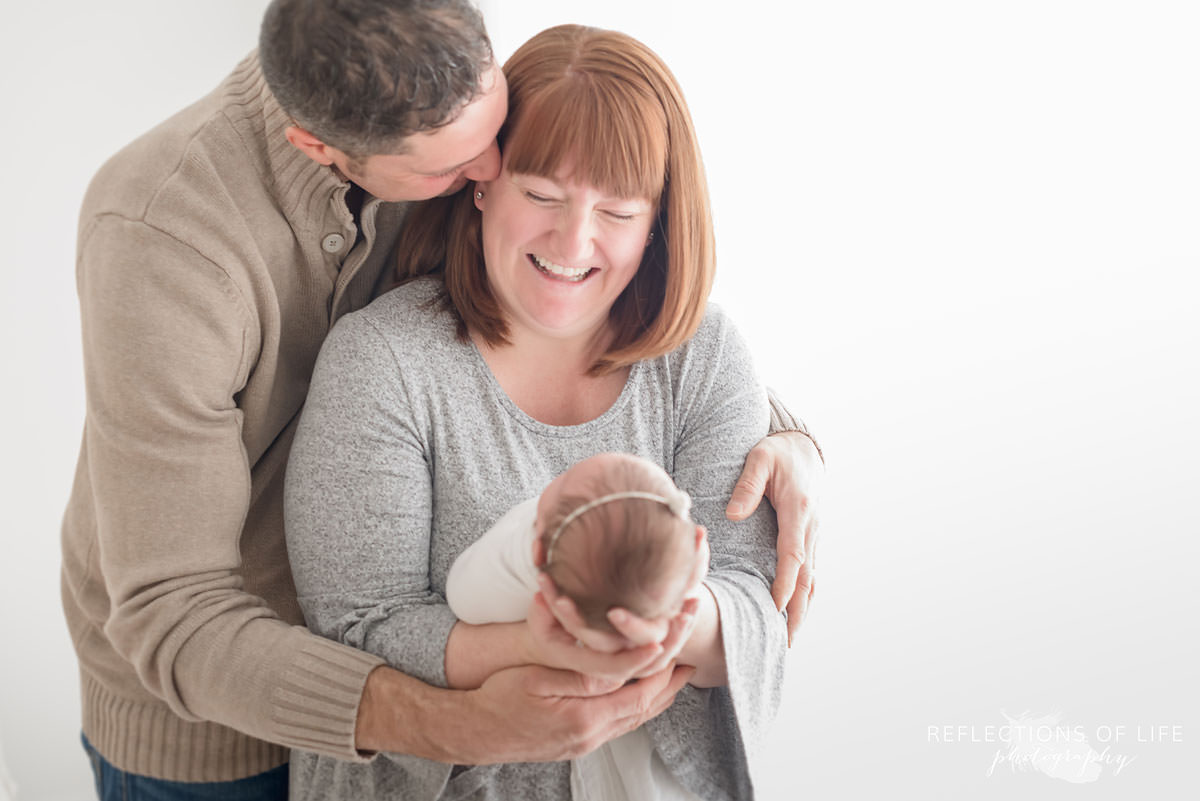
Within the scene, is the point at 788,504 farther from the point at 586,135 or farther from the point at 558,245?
the point at 586,135

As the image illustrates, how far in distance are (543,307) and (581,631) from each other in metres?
0.53

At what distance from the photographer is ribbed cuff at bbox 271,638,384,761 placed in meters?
1.38

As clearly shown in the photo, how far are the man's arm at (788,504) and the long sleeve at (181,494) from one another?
24.3 inches

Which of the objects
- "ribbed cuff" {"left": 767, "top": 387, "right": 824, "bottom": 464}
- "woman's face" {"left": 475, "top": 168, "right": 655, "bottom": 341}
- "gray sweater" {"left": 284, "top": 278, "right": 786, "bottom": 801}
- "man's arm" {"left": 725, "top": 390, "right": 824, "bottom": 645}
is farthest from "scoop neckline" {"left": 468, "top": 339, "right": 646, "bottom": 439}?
"ribbed cuff" {"left": 767, "top": 387, "right": 824, "bottom": 464}

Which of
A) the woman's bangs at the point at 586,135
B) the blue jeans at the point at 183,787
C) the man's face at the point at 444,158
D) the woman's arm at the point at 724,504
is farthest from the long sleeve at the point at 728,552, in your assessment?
the blue jeans at the point at 183,787

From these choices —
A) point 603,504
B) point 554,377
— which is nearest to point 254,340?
point 554,377

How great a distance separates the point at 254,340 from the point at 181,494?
0.78 ft

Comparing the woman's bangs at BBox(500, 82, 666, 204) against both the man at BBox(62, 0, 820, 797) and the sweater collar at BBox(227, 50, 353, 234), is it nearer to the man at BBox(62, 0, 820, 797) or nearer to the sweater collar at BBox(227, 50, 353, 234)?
the man at BBox(62, 0, 820, 797)

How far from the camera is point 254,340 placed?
147cm

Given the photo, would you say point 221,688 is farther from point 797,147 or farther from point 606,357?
point 797,147

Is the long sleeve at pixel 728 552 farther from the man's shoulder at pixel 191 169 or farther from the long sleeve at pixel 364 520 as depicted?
the man's shoulder at pixel 191 169

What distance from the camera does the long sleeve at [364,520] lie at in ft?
4.75

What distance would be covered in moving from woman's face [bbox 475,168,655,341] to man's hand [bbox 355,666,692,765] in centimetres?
55

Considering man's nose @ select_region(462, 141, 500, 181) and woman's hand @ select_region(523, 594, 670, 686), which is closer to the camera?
woman's hand @ select_region(523, 594, 670, 686)
